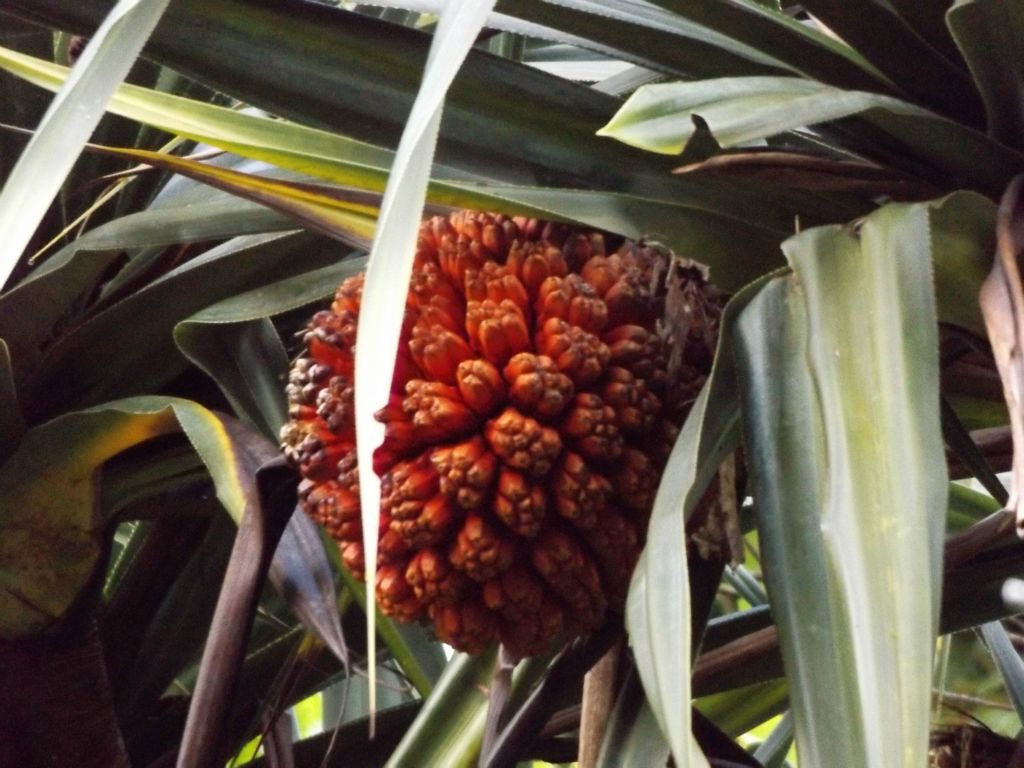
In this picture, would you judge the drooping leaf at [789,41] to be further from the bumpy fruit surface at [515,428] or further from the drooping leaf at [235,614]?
the drooping leaf at [235,614]

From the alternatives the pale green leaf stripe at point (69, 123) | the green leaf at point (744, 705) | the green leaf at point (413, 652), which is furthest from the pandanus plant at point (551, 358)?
the green leaf at point (744, 705)

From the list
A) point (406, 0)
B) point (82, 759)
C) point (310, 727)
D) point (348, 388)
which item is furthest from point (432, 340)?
point (310, 727)

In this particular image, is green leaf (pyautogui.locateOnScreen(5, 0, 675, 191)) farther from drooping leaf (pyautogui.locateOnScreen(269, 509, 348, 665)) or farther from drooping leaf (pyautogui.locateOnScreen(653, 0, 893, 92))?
drooping leaf (pyautogui.locateOnScreen(269, 509, 348, 665))

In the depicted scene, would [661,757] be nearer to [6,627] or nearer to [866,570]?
[866,570]

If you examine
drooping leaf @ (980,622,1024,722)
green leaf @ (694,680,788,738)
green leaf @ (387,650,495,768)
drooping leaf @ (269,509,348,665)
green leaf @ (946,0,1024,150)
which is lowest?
green leaf @ (694,680,788,738)

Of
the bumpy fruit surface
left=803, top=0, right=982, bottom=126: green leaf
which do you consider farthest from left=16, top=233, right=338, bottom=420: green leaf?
left=803, top=0, right=982, bottom=126: green leaf

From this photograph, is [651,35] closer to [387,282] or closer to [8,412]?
[387,282]

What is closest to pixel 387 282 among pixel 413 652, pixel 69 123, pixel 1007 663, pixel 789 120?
pixel 69 123
